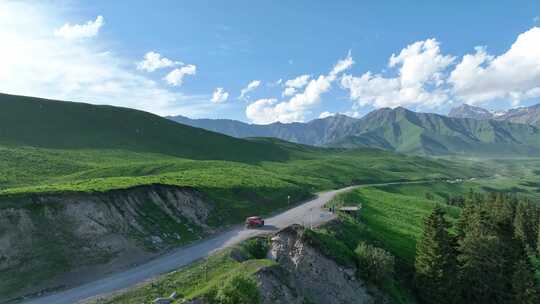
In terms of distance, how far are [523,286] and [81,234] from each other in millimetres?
58105

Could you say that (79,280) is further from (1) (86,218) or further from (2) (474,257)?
(2) (474,257)

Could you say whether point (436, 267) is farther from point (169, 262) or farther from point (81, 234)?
point (81, 234)

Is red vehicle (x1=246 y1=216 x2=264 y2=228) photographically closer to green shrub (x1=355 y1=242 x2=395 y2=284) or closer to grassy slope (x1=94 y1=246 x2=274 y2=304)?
grassy slope (x1=94 y1=246 x2=274 y2=304)

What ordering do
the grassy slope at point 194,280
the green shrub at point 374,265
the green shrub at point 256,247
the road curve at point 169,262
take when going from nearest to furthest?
the grassy slope at point 194,280 < the road curve at point 169,262 < the green shrub at point 256,247 < the green shrub at point 374,265

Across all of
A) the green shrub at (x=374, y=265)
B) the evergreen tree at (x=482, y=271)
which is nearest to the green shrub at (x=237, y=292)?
the green shrub at (x=374, y=265)

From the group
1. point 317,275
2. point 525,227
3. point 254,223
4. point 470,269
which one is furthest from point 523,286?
point 525,227

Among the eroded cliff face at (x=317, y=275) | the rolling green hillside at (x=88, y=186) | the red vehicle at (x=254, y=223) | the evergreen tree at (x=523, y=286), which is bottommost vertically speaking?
the evergreen tree at (x=523, y=286)

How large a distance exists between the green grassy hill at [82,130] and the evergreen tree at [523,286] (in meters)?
134

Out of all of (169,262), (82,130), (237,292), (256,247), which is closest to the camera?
(237,292)

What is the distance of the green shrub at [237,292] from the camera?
3031 centimetres

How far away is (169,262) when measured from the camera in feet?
141

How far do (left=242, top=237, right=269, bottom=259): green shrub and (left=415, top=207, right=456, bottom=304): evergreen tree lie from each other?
22.5 meters

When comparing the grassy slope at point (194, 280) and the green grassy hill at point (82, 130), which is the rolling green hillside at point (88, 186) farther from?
the grassy slope at point (194, 280)

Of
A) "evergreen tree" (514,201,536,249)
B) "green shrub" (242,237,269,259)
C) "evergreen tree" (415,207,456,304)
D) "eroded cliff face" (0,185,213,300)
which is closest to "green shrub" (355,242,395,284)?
"evergreen tree" (415,207,456,304)
